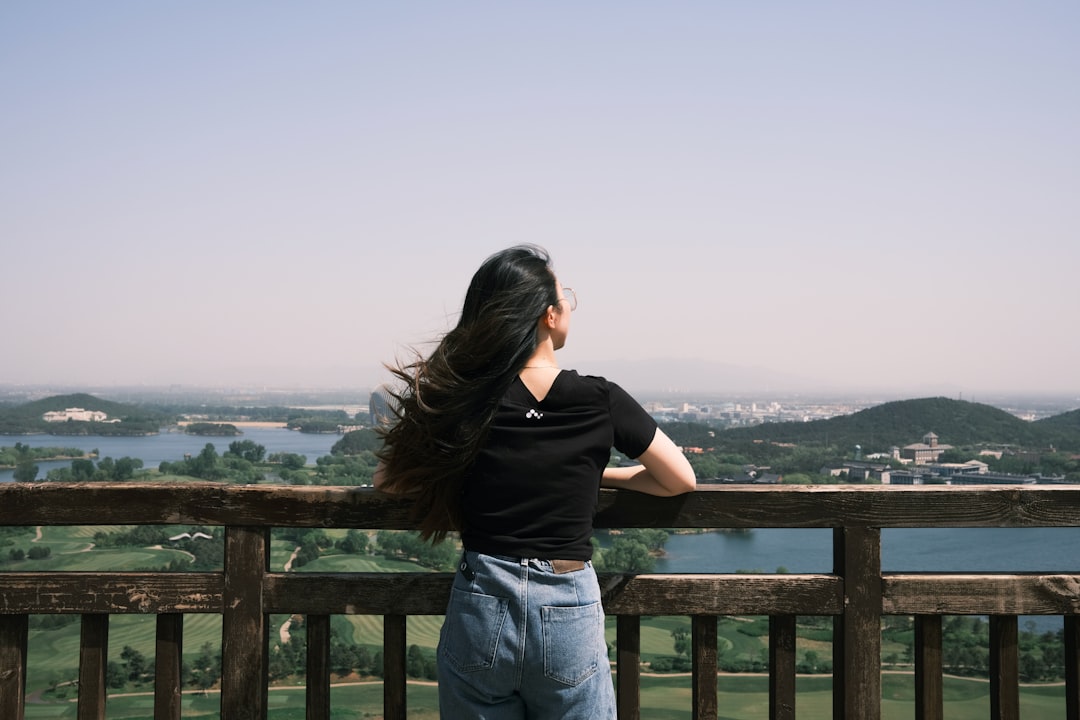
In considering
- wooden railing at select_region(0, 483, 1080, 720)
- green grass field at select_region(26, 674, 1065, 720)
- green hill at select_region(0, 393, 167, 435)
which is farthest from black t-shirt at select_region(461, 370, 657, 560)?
green hill at select_region(0, 393, 167, 435)

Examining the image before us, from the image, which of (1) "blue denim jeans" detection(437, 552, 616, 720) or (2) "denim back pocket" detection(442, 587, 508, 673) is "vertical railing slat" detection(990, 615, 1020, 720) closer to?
(1) "blue denim jeans" detection(437, 552, 616, 720)

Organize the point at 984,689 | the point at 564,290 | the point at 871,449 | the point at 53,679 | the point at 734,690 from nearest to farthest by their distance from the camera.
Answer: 1. the point at 564,290
2. the point at 53,679
3. the point at 984,689
4. the point at 734,690
5. the point at 871,449

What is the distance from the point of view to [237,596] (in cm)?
201

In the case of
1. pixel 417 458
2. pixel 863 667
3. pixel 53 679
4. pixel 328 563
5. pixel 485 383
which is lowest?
pixel 53 679

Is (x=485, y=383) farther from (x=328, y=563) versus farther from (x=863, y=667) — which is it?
(x=328, y=563)

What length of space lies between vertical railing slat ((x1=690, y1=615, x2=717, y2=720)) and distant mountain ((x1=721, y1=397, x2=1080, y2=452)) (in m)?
38.4

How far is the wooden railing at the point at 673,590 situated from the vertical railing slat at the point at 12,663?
0.46 feet

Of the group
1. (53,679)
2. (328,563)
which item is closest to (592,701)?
(53,679)

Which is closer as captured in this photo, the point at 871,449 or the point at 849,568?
the point at 849,568

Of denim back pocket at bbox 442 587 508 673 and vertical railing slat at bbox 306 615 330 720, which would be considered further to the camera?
vertical railing slat at bbox 306 615 330 720

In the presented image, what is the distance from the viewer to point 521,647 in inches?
62.7

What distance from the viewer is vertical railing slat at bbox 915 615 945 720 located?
6.56ft

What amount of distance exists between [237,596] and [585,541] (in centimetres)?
93

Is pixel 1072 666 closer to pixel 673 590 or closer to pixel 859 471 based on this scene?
pixel 673 590
